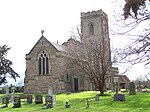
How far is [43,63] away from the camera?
5000cm

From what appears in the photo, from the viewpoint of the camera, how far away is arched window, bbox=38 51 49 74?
49.8 meters

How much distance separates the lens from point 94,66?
3606 cm

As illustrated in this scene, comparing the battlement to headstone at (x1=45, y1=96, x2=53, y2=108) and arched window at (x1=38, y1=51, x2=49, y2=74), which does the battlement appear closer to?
arched window at (x1=38, y1=51, x2=49, y2=74)

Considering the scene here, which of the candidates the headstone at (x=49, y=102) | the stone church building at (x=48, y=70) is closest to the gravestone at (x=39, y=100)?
the headstone at (x=49, y=102)

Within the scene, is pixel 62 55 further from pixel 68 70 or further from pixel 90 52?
pixel 90 52

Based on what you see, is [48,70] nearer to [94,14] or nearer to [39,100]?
[94,14]

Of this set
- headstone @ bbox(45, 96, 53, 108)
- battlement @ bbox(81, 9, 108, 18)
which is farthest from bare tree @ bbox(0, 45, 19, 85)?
headstone @ bbox(45, 96, 53, 108)

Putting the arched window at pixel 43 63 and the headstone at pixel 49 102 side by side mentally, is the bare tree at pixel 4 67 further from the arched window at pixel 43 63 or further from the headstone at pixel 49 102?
the headstone at pixel 49 102

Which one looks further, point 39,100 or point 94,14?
point 94,14

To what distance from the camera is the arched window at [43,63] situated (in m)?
49.8

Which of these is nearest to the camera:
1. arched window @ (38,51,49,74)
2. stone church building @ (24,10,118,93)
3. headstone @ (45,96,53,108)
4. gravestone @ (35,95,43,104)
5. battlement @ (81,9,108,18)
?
headstone @ (45,96,53,108)

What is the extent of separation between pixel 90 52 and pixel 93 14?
27.3m

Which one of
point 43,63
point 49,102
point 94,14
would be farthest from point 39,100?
point 94,14

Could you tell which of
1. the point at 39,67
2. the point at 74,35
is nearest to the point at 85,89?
the point at 39,67
